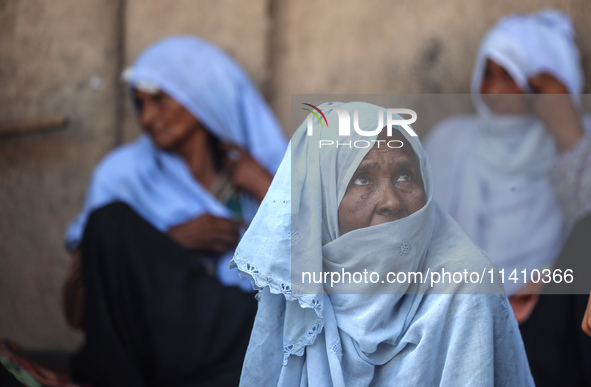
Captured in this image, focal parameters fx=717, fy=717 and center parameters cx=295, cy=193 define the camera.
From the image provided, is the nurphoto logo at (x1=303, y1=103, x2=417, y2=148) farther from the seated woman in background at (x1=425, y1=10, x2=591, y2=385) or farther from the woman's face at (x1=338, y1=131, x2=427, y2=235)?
the seated woman in background at (x1=425, y1=10, x2=591, y2=385)

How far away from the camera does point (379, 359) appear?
5.81ft

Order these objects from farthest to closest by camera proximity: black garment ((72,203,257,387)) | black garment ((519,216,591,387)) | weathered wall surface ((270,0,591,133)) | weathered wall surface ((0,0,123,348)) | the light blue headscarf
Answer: weathered wall surface ((0,0,123,348)), weathered wall surface ((270,0,591,133)), the light blue headscarf, black garment ((72,203,257,387)), black garment ((519,216,591,387))

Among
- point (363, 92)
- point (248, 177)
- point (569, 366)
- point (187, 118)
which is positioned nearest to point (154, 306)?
point (248, 177)

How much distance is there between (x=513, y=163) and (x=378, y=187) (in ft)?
6.72

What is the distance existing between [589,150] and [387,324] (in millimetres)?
2042

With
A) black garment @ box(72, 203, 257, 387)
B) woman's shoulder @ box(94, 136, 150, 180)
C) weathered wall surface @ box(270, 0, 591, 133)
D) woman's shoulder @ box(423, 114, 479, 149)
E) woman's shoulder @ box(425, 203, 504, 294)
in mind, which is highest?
weathered wall surface @ box(270, 0, 591, 133)

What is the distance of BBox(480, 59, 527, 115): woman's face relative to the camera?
363 cm

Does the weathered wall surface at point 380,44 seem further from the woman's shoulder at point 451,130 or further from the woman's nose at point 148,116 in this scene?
the woman's nose at point 148,116

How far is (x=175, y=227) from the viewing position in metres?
3.32

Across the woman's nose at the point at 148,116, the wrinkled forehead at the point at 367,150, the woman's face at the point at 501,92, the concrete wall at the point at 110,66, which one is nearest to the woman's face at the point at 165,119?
the woman's nose at the point at 148,116

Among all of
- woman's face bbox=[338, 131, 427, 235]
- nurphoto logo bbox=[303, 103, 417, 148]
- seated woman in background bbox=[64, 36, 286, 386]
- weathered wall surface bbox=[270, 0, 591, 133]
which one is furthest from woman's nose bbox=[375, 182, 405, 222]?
weathered wall surface bbox=[270, 0, 591, 133]

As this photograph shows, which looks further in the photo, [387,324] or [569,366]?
[569,366]

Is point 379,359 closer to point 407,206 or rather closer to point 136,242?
point 407,206

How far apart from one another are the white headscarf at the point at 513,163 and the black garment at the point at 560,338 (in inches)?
32.5
